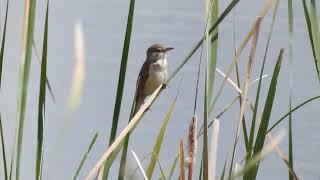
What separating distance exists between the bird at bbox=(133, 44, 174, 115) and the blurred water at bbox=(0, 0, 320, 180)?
0.83 meters

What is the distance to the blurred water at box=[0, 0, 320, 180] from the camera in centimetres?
305

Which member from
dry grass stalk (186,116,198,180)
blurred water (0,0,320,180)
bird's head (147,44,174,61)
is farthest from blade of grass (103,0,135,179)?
blurred water (0,0,320,180)

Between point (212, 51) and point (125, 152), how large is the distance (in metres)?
0.17

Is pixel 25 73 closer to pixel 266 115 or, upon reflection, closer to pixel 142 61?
pixel 266 115

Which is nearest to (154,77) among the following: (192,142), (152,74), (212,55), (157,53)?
(152,74)

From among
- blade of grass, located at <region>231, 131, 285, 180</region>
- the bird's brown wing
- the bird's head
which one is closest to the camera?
blade of grass, located at <region>231, 131, 285, 180</region>

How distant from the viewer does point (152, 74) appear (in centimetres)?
190

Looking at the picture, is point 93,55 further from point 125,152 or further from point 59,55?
point 125,152

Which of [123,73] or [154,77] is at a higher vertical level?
[123,73]

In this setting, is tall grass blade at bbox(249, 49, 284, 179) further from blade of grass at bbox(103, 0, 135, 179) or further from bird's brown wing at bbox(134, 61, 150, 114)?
bird's brown wing at bbox(134, 61, 150, 114)

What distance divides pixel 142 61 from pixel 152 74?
1589 mm

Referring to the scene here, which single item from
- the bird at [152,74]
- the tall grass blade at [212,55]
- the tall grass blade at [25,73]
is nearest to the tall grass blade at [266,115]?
the tall grass blade at [212,55]

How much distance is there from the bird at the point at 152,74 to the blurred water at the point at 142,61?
0.83m

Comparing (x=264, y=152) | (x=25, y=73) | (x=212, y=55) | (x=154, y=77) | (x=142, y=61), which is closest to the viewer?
(x=264, y=152)
